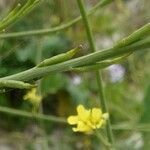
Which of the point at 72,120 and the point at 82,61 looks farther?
the point at 72,120

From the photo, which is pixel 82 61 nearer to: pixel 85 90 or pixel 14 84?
pixel 14 84

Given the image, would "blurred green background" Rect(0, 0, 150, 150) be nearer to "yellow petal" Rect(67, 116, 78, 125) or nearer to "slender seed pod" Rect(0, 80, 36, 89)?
"yellow petal" Rect(67, 116, 78, 125)

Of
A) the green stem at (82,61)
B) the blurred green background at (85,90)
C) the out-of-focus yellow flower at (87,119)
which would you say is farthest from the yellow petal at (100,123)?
the blurred green background at (85,90)

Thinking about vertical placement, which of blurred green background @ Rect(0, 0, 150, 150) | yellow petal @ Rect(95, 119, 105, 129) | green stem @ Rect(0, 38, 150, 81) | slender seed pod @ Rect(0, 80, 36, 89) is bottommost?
slender seed pod @ Rect(0, 80, 36, 89)

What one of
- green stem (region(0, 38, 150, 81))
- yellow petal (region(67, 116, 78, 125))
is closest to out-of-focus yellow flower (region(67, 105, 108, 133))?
yellow petal (region(67, 116, 78, 125))

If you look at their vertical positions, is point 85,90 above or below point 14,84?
above

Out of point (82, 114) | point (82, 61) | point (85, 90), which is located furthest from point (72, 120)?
point (85, 90)

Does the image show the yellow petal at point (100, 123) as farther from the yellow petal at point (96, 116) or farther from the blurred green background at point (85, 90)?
the blurred green background at point (85, 90)
